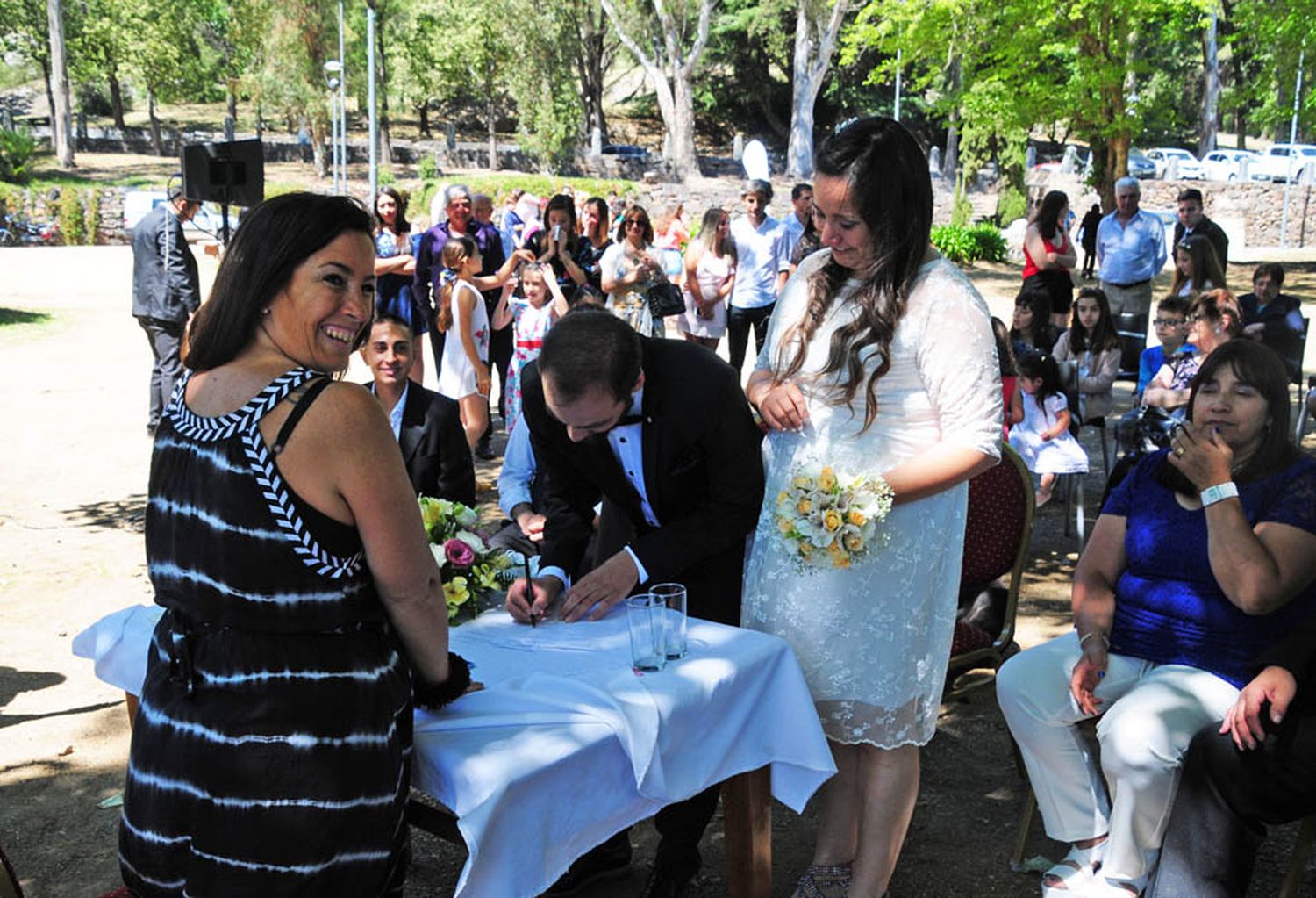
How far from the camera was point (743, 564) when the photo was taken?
11.6 feet

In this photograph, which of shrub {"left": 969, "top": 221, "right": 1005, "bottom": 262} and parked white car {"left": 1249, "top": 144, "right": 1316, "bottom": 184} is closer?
shrub {"left": 969, "top": 221, "right": 1005, "bottom": 262}

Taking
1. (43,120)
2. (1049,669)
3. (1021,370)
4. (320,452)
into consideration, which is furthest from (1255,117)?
(43,120)

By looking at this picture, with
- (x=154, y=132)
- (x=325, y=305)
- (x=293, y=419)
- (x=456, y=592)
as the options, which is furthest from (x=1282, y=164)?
(x=293, y=419)

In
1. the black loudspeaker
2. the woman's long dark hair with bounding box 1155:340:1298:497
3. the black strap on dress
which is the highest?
the black loudspeaker

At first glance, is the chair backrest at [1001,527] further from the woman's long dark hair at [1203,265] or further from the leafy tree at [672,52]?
the leafy tree at [672,52]

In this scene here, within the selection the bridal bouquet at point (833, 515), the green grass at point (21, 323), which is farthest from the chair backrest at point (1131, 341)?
the green grass at point (21, 323)

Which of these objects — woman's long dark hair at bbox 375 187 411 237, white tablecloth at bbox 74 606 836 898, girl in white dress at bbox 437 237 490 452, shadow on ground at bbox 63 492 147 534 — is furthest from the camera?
woman's long dark hair at bbox 375 187 411 237

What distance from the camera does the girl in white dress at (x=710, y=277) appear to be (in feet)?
35.6

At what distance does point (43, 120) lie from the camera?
196 ft

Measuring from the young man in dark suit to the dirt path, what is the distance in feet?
4.50

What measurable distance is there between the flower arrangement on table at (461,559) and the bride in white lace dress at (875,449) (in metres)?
0.68

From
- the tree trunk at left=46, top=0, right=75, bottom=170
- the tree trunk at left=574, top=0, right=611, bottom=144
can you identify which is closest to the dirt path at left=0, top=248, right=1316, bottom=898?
the tree trunk at left=46, top=0, right=75, bottom=170

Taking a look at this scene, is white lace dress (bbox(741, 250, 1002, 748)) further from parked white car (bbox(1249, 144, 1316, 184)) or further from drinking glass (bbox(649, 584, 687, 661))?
parked white car (bbox(1249, 144, 1316, 184))

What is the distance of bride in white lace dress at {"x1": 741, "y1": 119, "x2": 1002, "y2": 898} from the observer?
9.59ft
